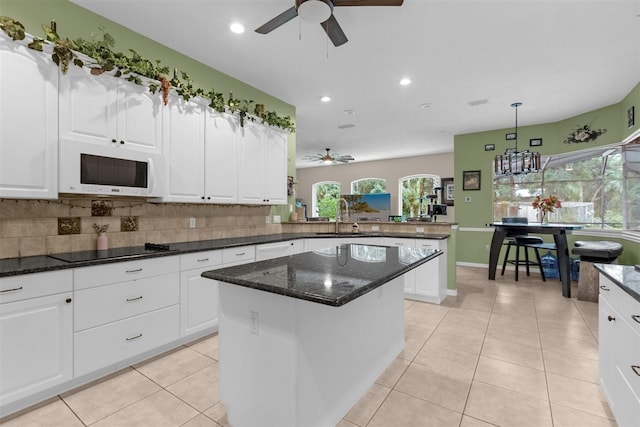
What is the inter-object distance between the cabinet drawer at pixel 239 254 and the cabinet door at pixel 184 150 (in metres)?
0.62

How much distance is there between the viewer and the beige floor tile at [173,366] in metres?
2.17

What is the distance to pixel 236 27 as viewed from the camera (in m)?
2.73

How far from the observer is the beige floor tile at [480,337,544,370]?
2.42m

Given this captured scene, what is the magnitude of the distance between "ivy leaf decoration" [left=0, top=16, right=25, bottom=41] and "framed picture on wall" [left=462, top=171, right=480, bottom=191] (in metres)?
6.91

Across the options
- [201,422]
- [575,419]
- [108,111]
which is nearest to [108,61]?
[108,111]

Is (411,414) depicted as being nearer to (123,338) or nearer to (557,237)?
(123,338)

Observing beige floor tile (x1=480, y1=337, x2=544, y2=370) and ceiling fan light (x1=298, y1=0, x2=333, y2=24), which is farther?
beige floor tile (x1=480, y1=337, x2=544, y2=370)

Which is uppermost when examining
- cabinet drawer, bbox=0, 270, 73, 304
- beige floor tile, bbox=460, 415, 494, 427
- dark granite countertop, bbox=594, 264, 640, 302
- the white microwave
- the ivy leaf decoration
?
the ivy leaf decoration

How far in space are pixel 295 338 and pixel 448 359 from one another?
5.67 feet

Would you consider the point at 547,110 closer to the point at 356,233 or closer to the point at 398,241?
the point at 398,241

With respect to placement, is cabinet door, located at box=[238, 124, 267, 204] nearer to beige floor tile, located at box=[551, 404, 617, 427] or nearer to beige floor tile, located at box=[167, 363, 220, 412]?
beige floor tile, located at box=[167, 363, 220, 412]

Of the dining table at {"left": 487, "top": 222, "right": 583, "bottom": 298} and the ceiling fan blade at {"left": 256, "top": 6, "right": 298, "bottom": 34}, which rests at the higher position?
the ceiling fan blade at {"left": 256, "top": 6, "right": 298, "bottom": 34}

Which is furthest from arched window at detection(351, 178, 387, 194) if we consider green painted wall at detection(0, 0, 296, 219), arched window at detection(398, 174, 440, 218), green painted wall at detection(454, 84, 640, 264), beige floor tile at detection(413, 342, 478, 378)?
beige floor tile at detection(413, 342, 478, 378)

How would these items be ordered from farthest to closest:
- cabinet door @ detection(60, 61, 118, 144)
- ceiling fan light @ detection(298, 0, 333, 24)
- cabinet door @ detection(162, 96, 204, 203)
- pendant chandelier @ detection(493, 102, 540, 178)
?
pendant chandelier @ detection(493, 102, 540, 178)
cabinet door @ detection(162, 96, 204, 203)
cabinet door @ detection(60, 61, 118, 144)
ceiling fan light @ detection(298, 0, 333, 24)
